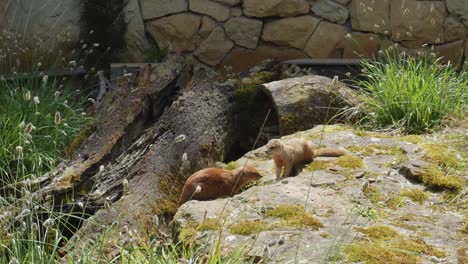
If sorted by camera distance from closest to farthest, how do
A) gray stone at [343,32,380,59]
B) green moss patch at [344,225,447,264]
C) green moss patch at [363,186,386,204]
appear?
green moss patch at [344,225,447,264], green moss patch at [363,186,386,204], gray stone at [343,32,380,59]

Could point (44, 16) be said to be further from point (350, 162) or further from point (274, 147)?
point (350, 162)

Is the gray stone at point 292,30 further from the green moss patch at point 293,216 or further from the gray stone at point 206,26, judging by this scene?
the green moss patch at point 293,216

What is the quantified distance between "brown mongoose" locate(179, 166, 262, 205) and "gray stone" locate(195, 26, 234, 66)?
4318mm

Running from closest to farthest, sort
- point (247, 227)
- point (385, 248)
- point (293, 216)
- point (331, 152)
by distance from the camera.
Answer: point (385, 248) → point (247, 227) → point (293, 216) → point (331, 152)

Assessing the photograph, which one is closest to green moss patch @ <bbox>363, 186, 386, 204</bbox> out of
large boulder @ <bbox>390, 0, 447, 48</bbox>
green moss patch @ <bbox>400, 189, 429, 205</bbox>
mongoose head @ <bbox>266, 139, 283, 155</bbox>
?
green moss patch @ <bbox>400, 189, 429, 205</bbox>

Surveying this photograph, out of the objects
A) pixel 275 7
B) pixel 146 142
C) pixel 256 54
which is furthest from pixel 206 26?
pixel 146 142

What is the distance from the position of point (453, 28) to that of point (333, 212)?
5148mm

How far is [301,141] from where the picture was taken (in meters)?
5.12

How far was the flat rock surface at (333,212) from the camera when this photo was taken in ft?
12.7

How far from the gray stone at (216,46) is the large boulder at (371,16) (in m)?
1.38

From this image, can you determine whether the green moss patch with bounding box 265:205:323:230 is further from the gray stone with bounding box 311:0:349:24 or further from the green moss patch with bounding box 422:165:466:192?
the gray stone with bounding box 311:0:349:24

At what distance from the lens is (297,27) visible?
910cm

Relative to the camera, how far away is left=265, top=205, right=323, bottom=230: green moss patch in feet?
13.6

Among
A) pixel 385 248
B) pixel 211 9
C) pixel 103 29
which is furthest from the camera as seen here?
pixel 103 29
